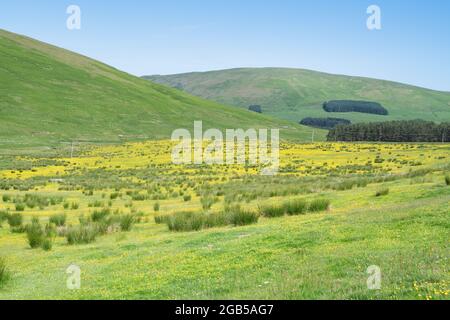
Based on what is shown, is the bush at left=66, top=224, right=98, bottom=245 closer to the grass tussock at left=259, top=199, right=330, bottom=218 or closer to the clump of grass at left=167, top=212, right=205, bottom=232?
the clump of grass at left=167, top=212, right=205, bottom=232

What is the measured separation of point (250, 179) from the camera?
4906 centimetres

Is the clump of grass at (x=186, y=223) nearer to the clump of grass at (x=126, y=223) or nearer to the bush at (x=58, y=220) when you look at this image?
the clump of grass at (x=126, y=223)

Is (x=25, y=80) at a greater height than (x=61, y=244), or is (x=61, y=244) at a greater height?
(x=25, y=80)

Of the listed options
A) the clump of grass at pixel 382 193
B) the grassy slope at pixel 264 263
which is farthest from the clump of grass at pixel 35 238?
the clump of grass at pixel 382 193

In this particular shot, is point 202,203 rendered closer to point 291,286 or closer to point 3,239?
point 3,239

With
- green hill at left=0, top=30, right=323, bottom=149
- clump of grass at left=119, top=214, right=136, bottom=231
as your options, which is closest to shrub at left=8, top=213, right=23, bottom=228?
clump of grass at left=119, top=214, right=136, bottom=231

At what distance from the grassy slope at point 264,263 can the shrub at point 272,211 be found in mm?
4167

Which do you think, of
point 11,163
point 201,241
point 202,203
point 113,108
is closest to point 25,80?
point 113,108

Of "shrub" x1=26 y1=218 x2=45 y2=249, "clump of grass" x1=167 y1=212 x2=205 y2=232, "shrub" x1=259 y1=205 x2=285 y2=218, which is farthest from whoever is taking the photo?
"shrub" x1=259 y1=205 x2=285 y2=218

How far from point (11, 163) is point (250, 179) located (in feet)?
145

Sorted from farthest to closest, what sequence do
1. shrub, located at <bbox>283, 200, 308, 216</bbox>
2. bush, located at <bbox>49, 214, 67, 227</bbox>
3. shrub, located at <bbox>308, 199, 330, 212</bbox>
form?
1. bush, located at <bbox>49, 214, 67, 227</bbox>
2. shrub, located at <bbox>308, 199, 330, 212</bbox>
3. shrub, located at <bbox>283, 200, 308, 216</bbox>

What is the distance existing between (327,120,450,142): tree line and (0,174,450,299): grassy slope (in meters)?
122

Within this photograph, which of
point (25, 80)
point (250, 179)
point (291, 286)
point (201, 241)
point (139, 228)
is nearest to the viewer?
point (291, 286)

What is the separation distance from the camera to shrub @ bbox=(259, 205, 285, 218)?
2375 cm
